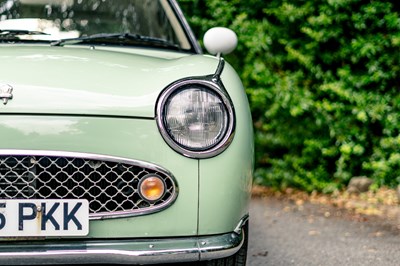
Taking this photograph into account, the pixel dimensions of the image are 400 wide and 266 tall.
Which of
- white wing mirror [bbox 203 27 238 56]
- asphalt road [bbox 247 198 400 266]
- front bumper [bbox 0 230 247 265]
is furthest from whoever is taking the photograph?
asphalt road [bbox 247 198 400 266]

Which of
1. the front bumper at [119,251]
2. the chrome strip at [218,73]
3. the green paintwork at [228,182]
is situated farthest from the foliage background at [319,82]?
the front bumper at [119,251]

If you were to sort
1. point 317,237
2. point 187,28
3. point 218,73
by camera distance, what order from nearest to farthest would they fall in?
point 218,73
point 187,28
point 317,237

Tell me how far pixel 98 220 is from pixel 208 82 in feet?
2.02

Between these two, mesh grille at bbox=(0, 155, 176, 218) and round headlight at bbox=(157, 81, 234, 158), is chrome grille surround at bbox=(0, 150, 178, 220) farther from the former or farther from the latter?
round headlight at bbox=(157, 81, 234, 158)

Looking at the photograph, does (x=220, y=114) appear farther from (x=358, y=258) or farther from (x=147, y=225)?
(x=358, y=258)

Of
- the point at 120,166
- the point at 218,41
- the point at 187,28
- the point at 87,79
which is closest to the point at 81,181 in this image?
the point at 120,166

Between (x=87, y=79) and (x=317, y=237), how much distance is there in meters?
2.45

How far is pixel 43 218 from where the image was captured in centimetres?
227

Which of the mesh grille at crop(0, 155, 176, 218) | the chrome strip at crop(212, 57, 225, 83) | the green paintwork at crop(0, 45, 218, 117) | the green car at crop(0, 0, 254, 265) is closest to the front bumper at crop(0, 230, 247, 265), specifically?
the green car at crop(0, 0, 254, 265)

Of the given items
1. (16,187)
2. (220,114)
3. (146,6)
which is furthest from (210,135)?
(146,6)

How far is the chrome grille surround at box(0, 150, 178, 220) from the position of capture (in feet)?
7.50

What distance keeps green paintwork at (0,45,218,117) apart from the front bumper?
1.43 feet

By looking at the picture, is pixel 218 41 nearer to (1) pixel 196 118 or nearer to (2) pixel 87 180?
(1) pixel 196 118

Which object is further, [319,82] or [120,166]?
[319,82]
